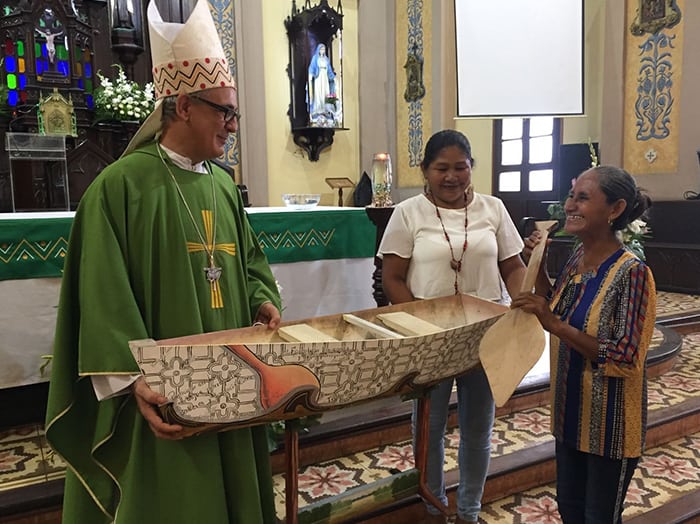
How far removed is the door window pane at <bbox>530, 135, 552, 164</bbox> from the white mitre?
26.0 ft

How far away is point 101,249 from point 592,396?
4.47ft

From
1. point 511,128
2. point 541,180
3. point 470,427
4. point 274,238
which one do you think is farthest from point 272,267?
point 511,128

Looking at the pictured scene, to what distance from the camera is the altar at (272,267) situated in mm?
2602

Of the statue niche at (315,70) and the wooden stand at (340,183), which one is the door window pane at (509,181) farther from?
the statue niche at (315,70)

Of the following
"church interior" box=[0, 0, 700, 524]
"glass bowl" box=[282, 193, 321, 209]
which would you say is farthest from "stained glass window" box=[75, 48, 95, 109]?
"glass bowl" box=[282, 193, 321, 209]

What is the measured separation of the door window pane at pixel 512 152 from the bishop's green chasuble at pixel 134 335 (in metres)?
8.14

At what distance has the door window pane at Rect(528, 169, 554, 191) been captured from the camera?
8.82m

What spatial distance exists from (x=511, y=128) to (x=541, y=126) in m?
0.50

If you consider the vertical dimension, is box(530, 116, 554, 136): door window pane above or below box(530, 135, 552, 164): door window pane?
above

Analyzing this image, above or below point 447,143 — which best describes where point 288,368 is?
below

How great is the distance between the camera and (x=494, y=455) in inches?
111

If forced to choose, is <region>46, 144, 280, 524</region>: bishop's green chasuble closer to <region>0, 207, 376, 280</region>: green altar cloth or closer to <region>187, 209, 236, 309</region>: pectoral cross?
<region>187, 209, 236, 309</region>: pectoral cross

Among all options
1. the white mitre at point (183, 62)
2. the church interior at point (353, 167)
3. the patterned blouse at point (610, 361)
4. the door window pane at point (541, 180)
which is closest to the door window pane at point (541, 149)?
the church interior at point (353, 167)

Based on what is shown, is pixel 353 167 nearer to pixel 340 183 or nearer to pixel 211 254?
pixel 340 183
